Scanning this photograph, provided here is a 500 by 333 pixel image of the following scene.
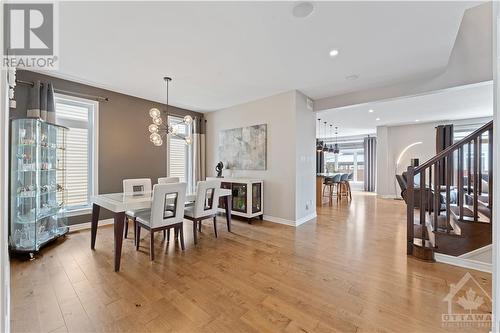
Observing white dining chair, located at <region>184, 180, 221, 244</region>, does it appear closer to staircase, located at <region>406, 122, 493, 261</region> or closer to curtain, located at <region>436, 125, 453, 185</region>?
staircase, located at <region>406, 122, 493, 261</region>

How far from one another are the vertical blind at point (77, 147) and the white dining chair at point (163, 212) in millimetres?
1728

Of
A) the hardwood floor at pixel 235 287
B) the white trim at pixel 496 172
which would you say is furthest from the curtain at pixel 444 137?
the white trim at pixel 496 172

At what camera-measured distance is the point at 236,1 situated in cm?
185

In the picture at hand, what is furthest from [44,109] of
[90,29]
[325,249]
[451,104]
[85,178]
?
[451,104]

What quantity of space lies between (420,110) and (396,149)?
239 centimetres

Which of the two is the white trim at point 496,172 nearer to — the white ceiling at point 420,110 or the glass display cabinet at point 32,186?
the white ceiling at point 420,110

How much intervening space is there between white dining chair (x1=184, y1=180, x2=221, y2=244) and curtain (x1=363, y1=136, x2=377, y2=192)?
830cm

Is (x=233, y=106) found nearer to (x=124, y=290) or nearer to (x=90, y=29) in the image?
(x=90, y=29)

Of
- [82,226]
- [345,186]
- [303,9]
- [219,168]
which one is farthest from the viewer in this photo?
[345,186]

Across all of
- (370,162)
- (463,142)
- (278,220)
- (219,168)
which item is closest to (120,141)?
(219,168)

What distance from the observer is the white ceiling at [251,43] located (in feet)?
6.46

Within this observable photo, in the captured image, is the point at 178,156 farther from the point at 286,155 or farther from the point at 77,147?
the point at 286,155

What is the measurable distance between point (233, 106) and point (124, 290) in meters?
4.10

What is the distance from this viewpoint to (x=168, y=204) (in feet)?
9.68
